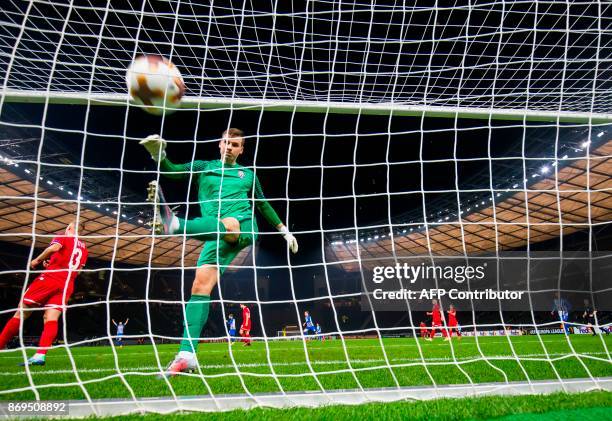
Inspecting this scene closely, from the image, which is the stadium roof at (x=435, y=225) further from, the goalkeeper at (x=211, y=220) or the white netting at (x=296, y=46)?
the goalkeeper at (x=211, y=220)

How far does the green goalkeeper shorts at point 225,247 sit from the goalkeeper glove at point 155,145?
2.11ft

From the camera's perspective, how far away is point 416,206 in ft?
77.3

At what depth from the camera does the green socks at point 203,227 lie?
267 centimetres

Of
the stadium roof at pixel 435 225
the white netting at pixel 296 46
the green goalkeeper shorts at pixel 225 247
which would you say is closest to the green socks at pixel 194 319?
the green goalkeeper shorts at pixel 225 247

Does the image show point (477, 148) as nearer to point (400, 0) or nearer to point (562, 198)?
point (562, 198)

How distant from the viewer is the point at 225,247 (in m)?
2.91

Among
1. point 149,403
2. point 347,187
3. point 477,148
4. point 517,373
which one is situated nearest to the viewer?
point 149,403

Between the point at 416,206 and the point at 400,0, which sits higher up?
the point at 400,0

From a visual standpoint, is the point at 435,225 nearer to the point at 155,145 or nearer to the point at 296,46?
the point at 296,46

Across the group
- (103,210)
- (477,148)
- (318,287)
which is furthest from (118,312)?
(477,148)

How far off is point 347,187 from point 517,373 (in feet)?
65.0

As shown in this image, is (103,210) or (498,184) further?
(498,184)

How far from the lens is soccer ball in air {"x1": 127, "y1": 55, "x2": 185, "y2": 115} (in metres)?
2.63

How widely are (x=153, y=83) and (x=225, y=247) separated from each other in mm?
1238
